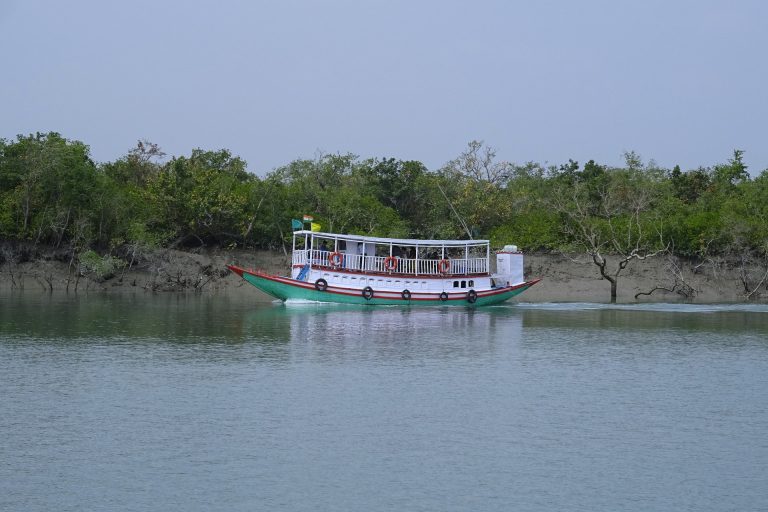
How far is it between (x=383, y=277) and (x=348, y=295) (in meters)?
2.03

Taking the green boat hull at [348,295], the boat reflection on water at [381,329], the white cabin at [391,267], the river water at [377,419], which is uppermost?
the white cabin at [391,267]

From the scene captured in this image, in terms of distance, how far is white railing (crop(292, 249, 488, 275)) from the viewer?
45250mm

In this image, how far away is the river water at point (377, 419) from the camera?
14633mm

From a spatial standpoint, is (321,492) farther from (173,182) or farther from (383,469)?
(173,182)

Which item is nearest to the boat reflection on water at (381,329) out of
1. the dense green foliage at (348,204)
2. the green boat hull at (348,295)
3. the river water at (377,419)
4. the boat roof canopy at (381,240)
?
the river water at (377,419)

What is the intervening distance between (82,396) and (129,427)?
328 centimetres

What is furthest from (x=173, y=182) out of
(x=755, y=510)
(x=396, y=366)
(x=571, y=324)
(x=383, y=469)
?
(x=755, y=510)

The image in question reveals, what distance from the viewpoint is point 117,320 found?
37.0 metres

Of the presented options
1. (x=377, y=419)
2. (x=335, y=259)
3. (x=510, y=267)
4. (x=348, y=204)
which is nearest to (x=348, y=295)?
(x=335, y=259)

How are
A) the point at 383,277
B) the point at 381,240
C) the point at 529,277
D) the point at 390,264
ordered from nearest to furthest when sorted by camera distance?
the point at 381,240, the point at 383,277, the point at 390,264, the point at 529,277

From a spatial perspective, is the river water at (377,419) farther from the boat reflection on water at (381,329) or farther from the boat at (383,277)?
the boat at (383,277)

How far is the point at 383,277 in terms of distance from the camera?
46.1 meters

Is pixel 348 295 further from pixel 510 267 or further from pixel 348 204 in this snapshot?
pixel 348 204

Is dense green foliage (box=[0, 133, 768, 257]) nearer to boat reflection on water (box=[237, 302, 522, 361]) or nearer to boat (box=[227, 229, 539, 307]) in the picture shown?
boat (box=[227, 229, 539, 307])
